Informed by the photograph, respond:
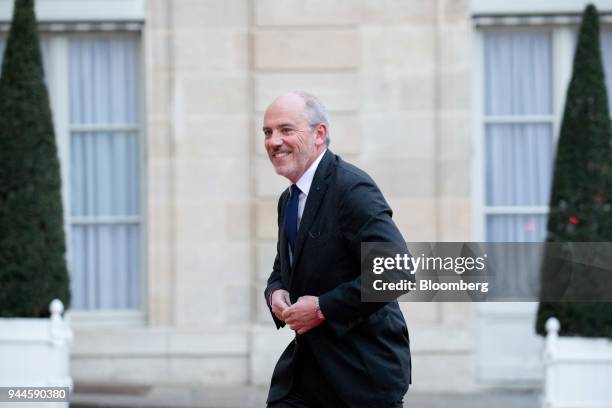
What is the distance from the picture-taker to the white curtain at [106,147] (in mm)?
9156

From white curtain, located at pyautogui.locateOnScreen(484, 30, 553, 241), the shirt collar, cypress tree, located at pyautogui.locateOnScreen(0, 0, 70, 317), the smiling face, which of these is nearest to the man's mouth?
the smiling face

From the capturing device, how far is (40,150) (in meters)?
7.85

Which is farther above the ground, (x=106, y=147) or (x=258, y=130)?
(x=258, y=130)

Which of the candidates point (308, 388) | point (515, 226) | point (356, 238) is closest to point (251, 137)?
point (515, 226)

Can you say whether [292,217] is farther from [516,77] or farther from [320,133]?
[516,77]

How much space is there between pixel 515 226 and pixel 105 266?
12.1 feet

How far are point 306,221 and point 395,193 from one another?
483cm

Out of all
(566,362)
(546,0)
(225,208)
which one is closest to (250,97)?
(225,208)

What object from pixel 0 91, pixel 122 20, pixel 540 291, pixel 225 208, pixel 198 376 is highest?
pixel 122 20

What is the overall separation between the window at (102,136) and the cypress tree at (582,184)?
145 inches

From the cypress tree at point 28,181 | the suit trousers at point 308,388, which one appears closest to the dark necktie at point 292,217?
the suit trousers at point 308,388

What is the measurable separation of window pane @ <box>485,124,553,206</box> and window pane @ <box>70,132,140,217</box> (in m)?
3.15

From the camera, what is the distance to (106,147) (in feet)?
30.1

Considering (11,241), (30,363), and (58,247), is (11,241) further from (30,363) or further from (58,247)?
(30,363)
